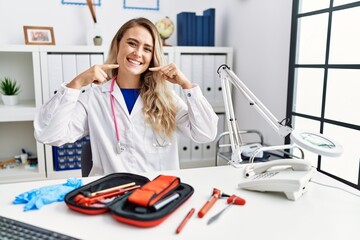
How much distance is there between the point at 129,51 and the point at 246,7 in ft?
4.56

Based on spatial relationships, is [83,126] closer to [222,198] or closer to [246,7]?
[222,198]

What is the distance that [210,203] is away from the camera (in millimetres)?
938

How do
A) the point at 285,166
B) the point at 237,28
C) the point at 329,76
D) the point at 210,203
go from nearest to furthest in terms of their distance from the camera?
1. the point at 210,203
2. the point at 285,166
3. the point at 329,76
4. the point at 237,28

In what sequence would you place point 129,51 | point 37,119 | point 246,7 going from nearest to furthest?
point 37,119
point 129,51
point 246,7

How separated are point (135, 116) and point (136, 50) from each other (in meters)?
0.31

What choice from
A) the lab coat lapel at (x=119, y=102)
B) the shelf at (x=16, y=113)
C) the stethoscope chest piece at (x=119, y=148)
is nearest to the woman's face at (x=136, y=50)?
the lab coat lapel at (x=119, y=102)

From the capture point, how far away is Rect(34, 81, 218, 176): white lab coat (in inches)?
57.6

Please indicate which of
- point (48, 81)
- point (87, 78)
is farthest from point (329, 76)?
point (48, 81)

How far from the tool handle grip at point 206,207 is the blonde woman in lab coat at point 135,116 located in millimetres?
560

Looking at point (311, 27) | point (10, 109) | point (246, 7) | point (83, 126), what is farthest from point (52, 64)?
point (311, 27)

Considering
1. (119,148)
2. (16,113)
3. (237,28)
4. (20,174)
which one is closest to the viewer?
(119,148)

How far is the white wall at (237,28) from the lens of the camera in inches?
87.7

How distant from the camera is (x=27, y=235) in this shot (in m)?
0.76

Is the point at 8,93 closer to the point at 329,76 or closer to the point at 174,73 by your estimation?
the point at 174,73
